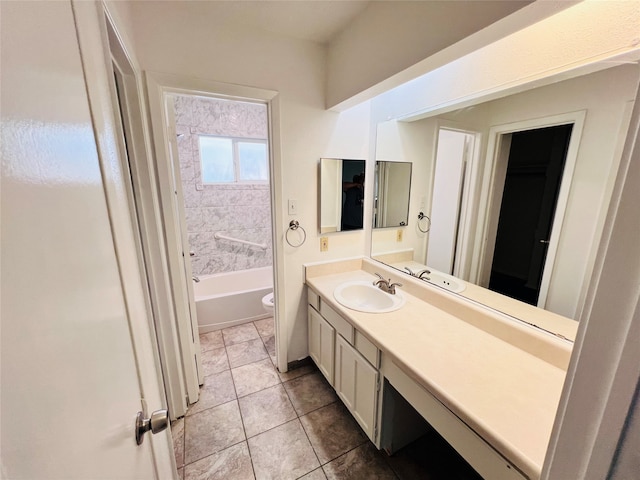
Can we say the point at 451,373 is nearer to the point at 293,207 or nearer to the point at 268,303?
the point at 293,207

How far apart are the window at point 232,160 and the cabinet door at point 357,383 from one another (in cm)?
230

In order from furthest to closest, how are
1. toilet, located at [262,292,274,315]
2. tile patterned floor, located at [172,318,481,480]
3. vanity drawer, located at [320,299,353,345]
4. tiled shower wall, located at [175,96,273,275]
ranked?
tiled shower wall, located at [175,96,273,275]
toilet, located at [262,292,274,315]
vanity drawer, located at [320,299,353,345]
tile patterned floor, located at [172,318,481,480]

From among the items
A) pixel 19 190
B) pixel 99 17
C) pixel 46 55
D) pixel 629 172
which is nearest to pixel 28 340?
pixel 19 190

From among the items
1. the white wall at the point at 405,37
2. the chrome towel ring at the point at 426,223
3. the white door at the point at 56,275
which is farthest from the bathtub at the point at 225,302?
the white door at the point at 56,275

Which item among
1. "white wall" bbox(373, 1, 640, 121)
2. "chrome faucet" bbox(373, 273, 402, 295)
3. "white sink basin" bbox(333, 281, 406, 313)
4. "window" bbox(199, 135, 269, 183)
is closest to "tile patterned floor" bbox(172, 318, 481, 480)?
"white sink basin" bbox(333, 281, 406, 313)

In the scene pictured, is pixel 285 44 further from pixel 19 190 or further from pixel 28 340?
pixel 28 340

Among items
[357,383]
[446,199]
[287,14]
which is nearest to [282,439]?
[357,383]

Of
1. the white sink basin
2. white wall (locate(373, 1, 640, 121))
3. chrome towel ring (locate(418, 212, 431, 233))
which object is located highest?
white wall (locate(373, 1, 640, 121))

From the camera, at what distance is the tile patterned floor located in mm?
1413

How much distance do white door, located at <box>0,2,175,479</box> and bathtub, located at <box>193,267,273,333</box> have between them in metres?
2.22

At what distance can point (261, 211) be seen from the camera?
3535 millimetres

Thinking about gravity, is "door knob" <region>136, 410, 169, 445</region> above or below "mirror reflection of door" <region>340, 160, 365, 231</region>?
below

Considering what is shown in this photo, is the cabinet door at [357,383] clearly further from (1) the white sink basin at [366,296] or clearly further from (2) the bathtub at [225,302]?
(2) the bathtub at [225,302]

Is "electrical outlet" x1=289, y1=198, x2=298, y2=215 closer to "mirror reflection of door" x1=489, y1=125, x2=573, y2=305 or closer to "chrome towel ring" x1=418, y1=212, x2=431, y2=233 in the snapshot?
"chrome towel ring" x1=418, y1=212, x2=431, y2=233
